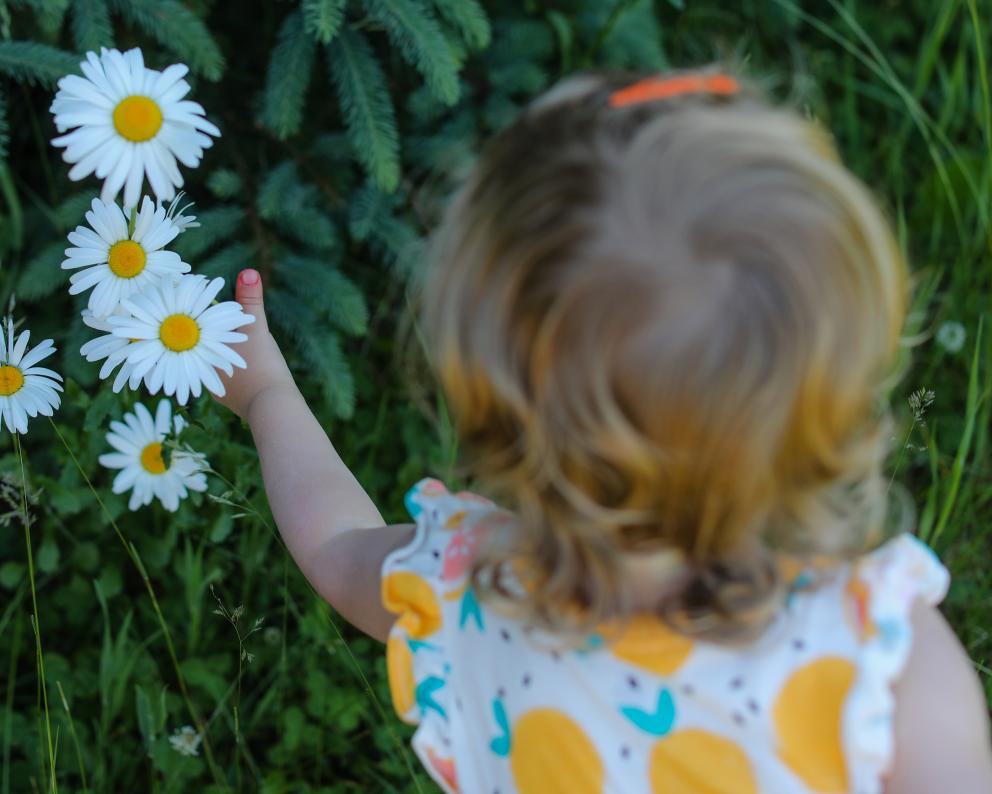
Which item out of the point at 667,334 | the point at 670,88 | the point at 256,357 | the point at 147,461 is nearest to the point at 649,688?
the point at 667,334

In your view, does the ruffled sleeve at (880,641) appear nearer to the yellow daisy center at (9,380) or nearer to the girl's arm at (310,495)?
the girl's arm at (310,495)

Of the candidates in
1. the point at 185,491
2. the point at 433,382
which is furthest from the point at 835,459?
the point at 433,382

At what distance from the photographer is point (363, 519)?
1.08 metres

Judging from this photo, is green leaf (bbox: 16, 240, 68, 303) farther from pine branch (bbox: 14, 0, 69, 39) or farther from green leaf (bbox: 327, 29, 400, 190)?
green leaf (bbox: 327, 29, 400, 190)

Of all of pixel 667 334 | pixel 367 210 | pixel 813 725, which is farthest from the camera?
pixel 367 210

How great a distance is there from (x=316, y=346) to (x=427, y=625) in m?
0.70

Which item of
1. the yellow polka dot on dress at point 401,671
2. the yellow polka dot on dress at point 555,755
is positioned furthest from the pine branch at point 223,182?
the yellow polka dot on dress at point 555,755

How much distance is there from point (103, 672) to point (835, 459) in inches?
43.5

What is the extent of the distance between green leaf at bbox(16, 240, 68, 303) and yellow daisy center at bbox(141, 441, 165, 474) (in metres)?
0.33

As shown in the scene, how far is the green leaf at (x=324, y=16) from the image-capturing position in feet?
4.58

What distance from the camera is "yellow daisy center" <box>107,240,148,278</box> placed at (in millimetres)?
1143

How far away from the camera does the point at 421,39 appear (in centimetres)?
146

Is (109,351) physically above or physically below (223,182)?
below

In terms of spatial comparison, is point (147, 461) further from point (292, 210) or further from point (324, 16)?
point (324, 16)
